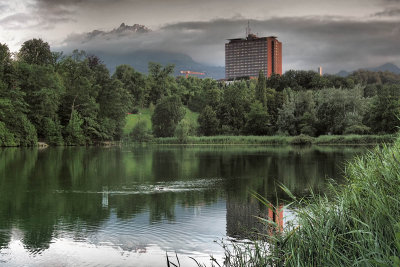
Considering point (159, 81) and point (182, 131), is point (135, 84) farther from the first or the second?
point (182, 131)

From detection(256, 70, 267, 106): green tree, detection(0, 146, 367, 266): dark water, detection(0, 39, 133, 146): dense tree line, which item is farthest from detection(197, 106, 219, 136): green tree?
detection(0, 146, 367, 266): dark water

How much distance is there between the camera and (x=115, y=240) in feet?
29.6

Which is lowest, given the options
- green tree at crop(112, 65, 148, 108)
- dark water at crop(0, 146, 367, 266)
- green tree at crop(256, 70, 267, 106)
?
dark water at crop(0, 146, 367, 266)

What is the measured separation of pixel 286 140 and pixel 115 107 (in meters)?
27.7

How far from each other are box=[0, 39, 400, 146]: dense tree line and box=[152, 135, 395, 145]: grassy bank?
5.85 feet

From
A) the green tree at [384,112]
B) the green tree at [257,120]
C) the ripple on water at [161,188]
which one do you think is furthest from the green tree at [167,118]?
the ripple on water at [161,188]

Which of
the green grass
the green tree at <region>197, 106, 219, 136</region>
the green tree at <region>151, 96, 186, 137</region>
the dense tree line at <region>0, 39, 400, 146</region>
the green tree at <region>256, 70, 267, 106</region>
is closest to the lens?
the dense tree line at <region>0, 39, 400, 146</region>

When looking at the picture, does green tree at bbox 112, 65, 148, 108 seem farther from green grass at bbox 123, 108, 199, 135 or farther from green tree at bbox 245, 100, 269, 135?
green tree at bbox 245, 100, 269, 135

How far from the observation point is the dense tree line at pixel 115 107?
55.2 meters

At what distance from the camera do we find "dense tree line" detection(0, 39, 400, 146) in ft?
181

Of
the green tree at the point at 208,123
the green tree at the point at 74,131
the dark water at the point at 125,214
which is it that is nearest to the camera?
the dark water at the point at 125,214

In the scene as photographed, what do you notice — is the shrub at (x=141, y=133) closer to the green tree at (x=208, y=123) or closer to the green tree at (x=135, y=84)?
the green tree at (x=208, y=123)

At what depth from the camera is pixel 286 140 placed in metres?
62.6

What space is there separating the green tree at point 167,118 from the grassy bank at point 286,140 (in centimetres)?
328
